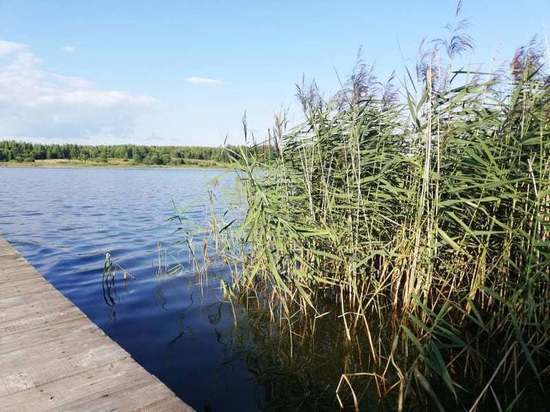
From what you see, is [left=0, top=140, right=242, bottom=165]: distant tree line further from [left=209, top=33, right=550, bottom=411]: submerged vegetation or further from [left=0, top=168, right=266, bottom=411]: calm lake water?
[left=209, top=33, right=550, bottom=411]: submerged vegetation

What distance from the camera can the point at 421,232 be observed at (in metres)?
3.88

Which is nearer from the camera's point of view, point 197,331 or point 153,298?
point 197,331

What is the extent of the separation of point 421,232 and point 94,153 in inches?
3247

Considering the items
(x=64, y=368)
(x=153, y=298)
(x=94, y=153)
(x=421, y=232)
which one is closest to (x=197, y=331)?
(x=153, y=298)

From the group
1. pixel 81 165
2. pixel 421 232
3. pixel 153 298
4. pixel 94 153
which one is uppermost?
pixel 94 153

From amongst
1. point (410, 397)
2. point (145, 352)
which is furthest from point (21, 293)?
point (410, 397)

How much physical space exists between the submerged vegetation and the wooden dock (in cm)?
143

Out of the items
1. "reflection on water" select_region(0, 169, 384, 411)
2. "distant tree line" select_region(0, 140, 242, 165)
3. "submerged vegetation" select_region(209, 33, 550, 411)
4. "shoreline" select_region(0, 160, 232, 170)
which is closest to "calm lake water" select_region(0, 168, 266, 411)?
"reflection on water" select_region(0, 169, 384, 411)

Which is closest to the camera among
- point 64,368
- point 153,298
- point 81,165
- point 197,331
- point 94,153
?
point 64,368

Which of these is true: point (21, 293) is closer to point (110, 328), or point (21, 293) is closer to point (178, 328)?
point (110, 328)

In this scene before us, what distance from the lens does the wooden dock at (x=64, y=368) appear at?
2.50 meters

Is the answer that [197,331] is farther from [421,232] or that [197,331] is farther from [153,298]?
[421,232]

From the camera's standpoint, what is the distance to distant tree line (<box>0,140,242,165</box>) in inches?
2736

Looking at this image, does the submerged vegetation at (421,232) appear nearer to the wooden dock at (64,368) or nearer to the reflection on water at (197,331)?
the reflection on water at (197,331)
